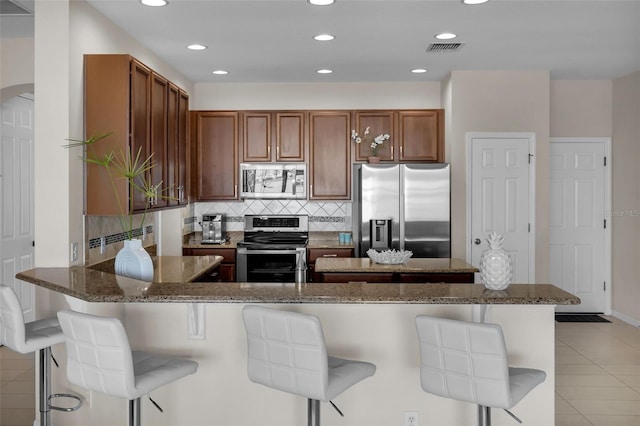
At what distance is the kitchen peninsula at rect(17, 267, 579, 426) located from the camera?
9.99 feet

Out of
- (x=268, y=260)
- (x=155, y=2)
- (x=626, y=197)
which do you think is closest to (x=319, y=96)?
(x=268, y=260)

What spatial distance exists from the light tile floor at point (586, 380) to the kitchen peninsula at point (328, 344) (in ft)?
3.27

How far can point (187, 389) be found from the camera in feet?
10.5

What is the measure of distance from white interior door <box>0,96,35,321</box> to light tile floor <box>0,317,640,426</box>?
2.33 feet

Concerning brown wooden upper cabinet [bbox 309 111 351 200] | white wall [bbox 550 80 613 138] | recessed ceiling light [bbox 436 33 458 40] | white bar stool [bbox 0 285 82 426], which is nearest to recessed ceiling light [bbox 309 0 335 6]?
recessed ceiling light [bbox 436 33 458 40]

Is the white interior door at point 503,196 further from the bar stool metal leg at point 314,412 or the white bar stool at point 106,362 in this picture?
the white bar stool at point 106,362

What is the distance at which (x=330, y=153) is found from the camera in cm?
654

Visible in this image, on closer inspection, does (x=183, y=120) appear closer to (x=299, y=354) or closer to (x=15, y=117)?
(x=15, y=117)

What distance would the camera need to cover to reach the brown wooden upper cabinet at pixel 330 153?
654cm

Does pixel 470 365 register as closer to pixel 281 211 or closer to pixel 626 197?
pixel 281 211

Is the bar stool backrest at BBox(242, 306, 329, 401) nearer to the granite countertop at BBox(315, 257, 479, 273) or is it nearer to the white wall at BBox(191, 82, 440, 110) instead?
the granite countertop at BBox(315, 257, 479, 273)

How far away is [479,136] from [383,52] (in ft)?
5.18

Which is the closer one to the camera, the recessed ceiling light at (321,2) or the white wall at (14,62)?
the recessed ceiling light at (321,2)

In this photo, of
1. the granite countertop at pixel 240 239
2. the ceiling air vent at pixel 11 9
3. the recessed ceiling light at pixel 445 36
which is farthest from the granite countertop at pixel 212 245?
the recessed ceiling light at pixel 445 36
